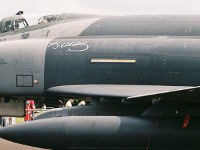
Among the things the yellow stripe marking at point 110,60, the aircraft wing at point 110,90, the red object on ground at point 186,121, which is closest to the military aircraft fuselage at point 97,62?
the yellow stripe marking at point 110,60

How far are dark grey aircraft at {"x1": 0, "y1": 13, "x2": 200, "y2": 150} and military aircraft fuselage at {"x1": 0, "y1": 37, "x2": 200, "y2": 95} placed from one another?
0.06 ft

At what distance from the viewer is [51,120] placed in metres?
8.63

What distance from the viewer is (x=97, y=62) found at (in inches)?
372

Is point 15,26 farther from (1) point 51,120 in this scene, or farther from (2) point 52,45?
(1) point 51,120

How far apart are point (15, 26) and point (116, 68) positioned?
288 cm

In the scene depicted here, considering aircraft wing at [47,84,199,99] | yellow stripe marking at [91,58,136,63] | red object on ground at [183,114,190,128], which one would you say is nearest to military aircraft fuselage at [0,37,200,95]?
yellow stripe marking at [91,58,136,63]

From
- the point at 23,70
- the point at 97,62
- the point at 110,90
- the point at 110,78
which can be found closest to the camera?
the point at 110,90

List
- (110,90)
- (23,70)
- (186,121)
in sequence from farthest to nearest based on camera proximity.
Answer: (23,70) → (110,90) → (186,121)

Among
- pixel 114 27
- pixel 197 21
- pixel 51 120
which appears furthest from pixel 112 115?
pixel 197 21

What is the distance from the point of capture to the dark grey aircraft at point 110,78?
8.36 m

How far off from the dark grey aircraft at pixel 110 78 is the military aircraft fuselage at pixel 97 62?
0.06 ft

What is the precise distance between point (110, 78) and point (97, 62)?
41 centimetres
